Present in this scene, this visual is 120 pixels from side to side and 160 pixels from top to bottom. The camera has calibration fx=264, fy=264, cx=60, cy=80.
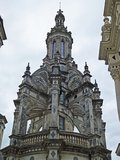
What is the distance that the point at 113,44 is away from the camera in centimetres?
1473

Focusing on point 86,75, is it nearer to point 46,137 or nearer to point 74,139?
point 74,139

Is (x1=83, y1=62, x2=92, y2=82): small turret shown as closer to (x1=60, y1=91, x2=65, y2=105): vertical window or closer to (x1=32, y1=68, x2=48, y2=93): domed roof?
(x1=60, y1=91, x2=65, y2=105): vertical window

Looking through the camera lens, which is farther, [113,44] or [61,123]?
[61,123]

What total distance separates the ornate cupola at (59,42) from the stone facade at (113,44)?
2811 cm

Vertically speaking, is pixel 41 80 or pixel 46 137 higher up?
pixel 41 80

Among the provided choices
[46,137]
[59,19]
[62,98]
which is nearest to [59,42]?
[59,19]

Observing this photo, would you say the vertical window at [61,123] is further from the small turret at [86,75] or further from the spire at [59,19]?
the spire at [59,19]

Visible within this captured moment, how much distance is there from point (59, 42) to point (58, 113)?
676 inches

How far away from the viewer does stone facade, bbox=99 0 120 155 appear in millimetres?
13323

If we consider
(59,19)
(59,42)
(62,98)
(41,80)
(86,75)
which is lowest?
(62,98)

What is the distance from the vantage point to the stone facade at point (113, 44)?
1332 centimetres

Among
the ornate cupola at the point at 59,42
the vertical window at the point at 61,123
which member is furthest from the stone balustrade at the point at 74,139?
the ornate cupola at the point at 59,42

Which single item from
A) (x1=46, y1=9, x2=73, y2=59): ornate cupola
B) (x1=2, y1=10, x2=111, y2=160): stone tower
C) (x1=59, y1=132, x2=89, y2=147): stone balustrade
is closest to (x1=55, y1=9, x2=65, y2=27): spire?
A: (x1=46, y1=9, x2=73, y2=59): ornate cupola

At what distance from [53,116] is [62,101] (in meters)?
6.90
